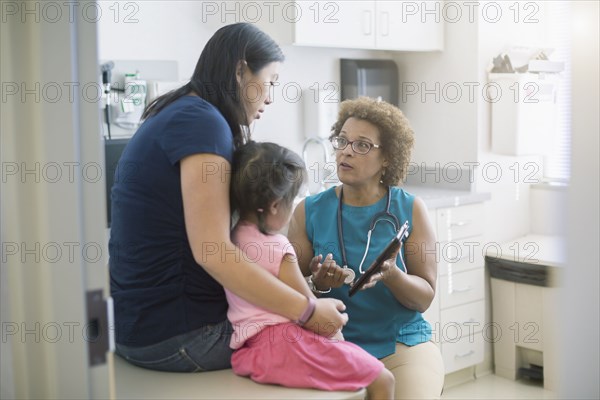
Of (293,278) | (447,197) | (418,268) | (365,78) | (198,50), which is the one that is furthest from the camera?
(365,78)

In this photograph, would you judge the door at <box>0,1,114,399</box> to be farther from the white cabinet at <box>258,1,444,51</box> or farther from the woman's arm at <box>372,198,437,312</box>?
the white cabinet at <box>258,1,444,51</box>

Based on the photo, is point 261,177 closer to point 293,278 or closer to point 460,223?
point 293,278

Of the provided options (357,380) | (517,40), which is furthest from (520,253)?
(357,380)

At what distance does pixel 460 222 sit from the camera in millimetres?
3477

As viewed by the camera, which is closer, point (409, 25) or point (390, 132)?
point (390, 132)

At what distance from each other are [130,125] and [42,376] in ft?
6.18

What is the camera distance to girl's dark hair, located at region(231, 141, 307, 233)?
1634 millimetres

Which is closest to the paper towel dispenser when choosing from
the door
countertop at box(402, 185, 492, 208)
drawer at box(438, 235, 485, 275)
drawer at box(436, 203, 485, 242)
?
countertop at box(402, 185, 492, 208)

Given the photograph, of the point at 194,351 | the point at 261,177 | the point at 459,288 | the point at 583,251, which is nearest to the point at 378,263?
the point at 261,177

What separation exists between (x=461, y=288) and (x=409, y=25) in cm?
128

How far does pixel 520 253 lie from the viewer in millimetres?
3578

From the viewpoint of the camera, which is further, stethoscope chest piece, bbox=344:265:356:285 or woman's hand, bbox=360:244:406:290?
stethoscope chest piece, bbox=344:265:356:285

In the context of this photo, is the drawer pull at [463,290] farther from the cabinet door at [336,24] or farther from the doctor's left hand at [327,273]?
the doctor's left hand at [327,273]

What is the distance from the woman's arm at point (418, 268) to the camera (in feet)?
6.56
